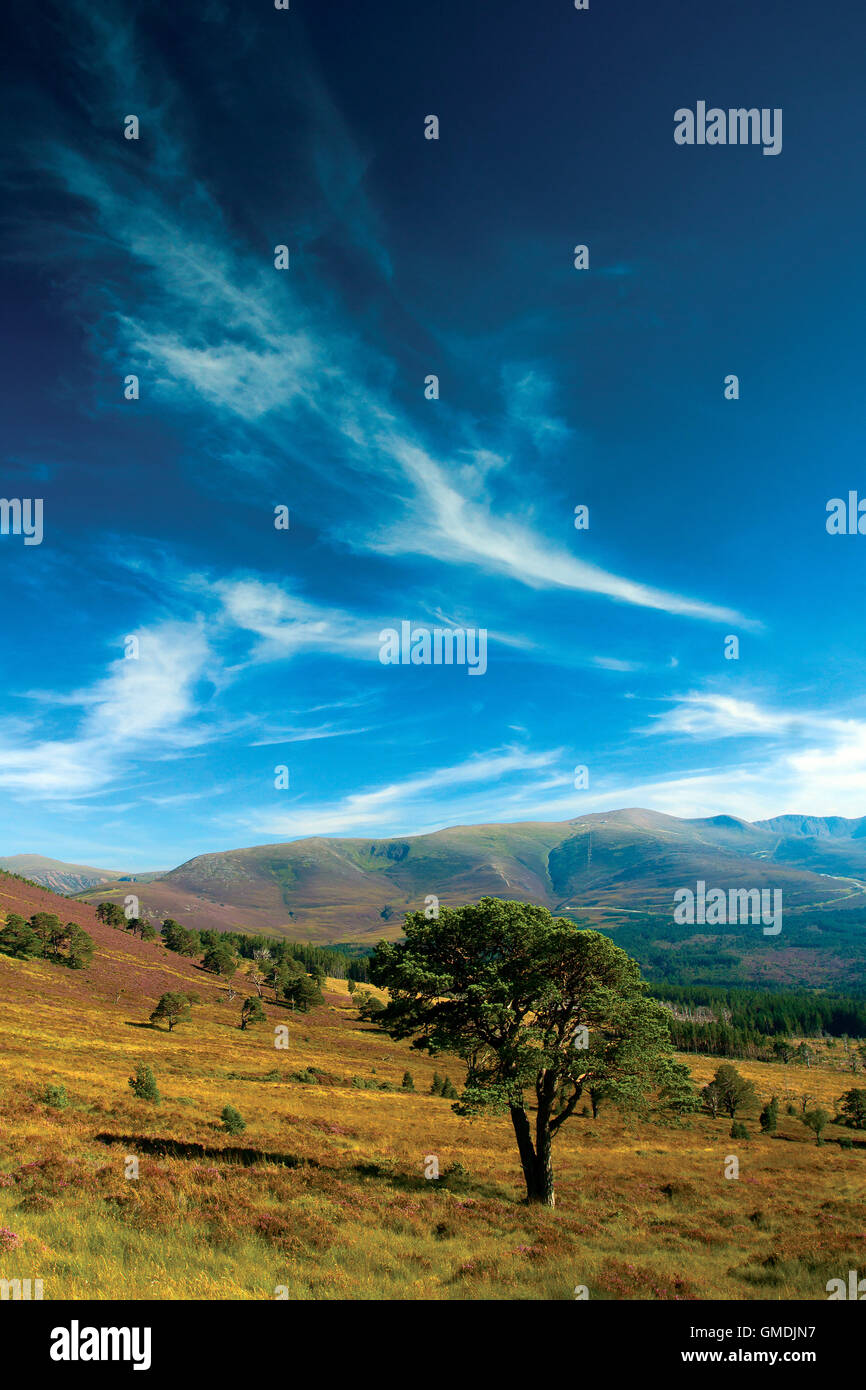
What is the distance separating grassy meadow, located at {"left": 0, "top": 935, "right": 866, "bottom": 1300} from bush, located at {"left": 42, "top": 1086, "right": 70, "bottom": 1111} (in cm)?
37

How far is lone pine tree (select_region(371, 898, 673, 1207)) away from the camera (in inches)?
887

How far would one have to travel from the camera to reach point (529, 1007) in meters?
23.6

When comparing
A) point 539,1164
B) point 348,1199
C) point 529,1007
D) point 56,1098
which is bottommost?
point 539,1164

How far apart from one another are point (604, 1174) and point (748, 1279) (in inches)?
894

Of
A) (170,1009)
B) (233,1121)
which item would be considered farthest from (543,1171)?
(170,1009)

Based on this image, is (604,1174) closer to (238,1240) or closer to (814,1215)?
(814,1215)

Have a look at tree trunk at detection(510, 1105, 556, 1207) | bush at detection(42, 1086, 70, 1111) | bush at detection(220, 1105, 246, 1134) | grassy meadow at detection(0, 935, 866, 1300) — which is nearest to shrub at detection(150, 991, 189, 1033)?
grassy meadow at detection(0, 935, 866, 1300)

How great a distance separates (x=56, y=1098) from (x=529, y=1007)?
23.6 meters

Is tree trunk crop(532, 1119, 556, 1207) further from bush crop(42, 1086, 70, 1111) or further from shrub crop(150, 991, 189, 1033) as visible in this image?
shrub crop(150, 991, 189, 1033)

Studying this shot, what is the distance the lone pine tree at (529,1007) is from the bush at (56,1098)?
17.1 meters

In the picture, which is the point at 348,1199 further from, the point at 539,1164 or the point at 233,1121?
the point at 233,1121

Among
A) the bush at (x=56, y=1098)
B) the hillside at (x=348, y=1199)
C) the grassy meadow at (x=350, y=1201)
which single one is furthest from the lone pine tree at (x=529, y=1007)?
the bush at (x=56, y=1098)

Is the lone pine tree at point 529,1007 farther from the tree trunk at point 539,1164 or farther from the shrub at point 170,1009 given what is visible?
the shrub at point 170,1009

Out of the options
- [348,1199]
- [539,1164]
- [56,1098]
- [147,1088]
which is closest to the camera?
[348,1199]
